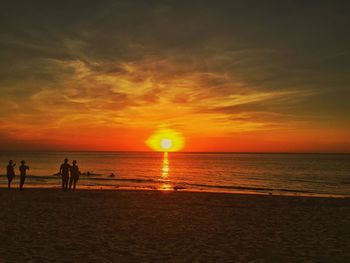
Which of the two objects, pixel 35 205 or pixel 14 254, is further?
pixel 35 205

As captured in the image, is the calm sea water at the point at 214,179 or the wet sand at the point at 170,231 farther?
the calm sea water at the point at 214,179

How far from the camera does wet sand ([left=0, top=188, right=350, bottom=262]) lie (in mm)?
7965

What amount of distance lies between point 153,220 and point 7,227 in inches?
199

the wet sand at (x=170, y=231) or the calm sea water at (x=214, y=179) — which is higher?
the wet sand at (x=170, y=231)

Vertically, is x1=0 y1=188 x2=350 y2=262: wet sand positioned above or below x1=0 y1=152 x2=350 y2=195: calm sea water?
above

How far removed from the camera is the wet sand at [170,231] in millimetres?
7965

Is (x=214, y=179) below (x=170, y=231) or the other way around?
below

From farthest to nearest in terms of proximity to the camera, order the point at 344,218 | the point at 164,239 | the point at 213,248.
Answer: the point at 344,218, the point at 164,239, the point at 213,248

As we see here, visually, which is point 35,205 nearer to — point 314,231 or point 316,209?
point 314,231

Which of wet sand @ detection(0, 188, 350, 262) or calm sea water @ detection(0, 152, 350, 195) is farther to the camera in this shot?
calm sea water @ detection(0, 152, 350, 195)

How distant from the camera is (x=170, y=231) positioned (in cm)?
1056

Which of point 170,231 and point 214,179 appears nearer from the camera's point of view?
point 170,231

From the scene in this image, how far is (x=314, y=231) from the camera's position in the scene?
10.9 m

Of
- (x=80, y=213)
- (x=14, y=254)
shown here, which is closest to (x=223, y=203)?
(x=80, y=213)
